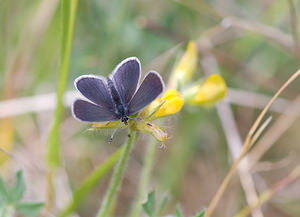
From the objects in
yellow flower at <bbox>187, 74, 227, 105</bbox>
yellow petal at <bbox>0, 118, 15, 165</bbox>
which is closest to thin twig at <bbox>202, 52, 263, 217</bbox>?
yellow flower at <bbox>187, 74, 227, 105</bbox>

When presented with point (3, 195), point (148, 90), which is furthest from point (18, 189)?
point (148, 90)

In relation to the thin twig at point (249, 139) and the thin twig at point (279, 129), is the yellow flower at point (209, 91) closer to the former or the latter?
the thin twig at point (249, 139)

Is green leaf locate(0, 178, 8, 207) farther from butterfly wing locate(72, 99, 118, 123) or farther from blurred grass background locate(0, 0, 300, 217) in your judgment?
blurred grass background locate(0, 0, 300, 217)

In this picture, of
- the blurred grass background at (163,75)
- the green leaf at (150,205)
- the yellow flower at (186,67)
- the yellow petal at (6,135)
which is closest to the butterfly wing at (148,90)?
the green leaf at (150,205)

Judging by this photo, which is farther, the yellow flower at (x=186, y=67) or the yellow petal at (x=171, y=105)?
the yellow flower at (x=186, y=67)

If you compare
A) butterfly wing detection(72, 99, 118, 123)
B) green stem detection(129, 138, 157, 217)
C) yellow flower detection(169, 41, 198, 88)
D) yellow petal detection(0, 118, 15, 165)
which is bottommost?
green stem detection(129, 138, 157, 217)

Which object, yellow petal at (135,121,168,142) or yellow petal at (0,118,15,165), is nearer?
yellow petal at (135,121,168,142)

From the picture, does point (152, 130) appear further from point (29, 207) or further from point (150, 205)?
point (29, 207)

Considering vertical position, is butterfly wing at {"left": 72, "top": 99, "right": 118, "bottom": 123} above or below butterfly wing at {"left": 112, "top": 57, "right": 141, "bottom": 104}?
below

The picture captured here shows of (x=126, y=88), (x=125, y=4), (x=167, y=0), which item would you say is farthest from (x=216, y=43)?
(x=126, y=88)
